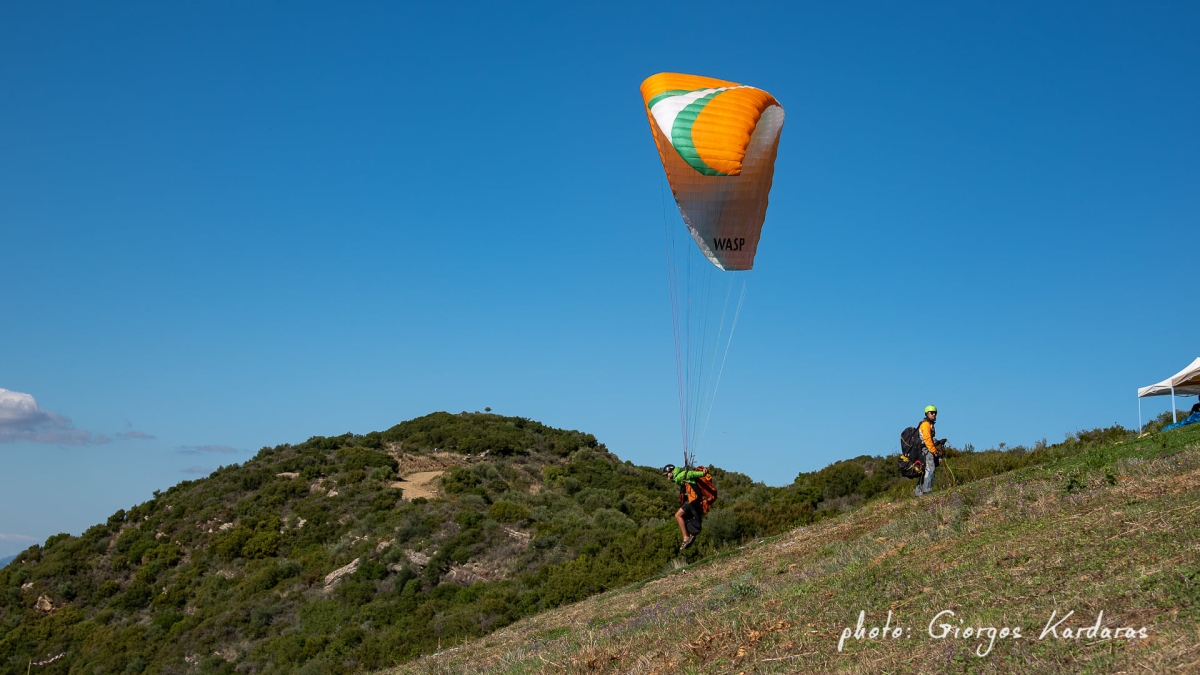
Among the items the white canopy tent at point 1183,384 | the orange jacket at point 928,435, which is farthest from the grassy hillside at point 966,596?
the white canopy tent at point 1183,384

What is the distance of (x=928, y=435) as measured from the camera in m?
14.5

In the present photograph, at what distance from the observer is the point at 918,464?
14508 mm

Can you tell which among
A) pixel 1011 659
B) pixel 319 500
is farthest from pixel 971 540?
pixel 319 500

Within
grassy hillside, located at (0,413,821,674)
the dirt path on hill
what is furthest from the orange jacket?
the dirt path on hill

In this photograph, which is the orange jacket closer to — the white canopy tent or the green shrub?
the white canopy tent

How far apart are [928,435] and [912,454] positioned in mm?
433

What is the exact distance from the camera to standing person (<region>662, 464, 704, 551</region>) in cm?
1334

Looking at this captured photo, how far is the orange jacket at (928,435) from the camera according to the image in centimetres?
1449

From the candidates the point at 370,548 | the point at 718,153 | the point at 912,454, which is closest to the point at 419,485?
the point at 370,548

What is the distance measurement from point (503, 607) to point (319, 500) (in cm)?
1574

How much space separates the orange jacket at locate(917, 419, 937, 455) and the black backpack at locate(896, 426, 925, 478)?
0.07 meters

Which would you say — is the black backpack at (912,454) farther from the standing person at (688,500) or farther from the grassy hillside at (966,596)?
the standing person at (688,500)

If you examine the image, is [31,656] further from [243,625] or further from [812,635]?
[812,635]

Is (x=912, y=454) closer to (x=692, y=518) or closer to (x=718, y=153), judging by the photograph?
(x=692, y=518)
